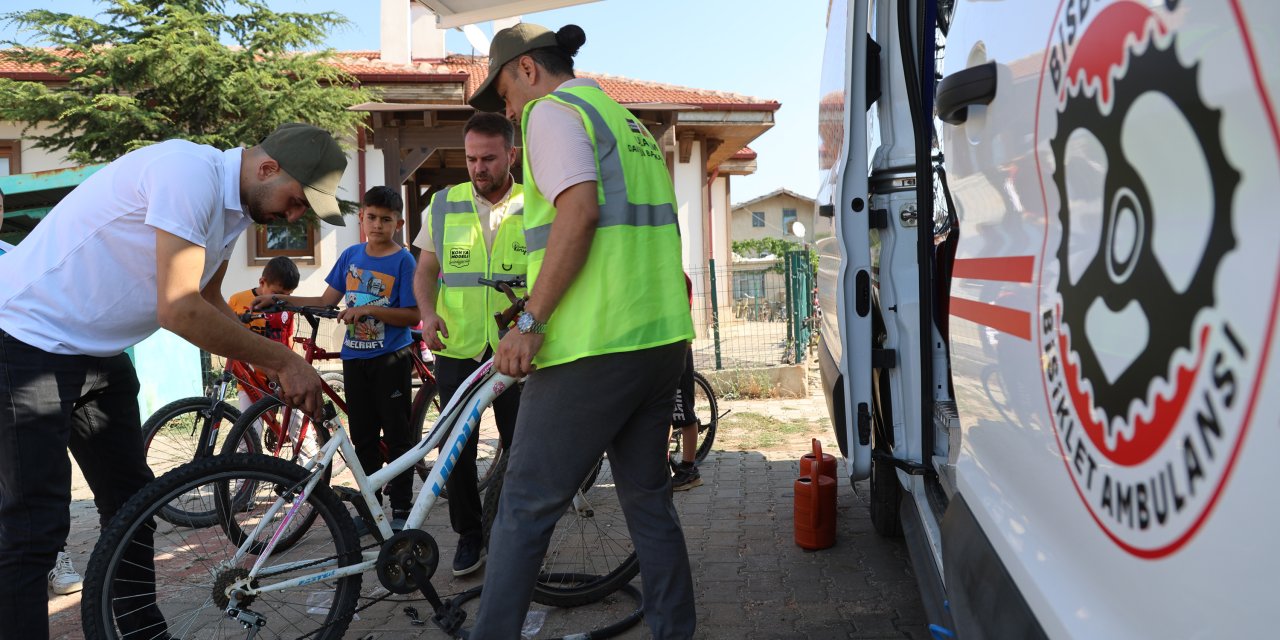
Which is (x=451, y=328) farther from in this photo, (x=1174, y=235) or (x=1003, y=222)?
(x=1174, y=235)

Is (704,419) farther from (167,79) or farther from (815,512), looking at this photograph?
(167,79)

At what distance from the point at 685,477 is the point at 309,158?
3.42 m

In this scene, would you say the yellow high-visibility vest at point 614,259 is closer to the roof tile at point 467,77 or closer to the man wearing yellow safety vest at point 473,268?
the man wearing yellow safety vest at point 473,268

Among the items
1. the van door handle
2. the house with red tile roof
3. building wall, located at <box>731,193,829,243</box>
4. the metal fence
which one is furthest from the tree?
building wall, located at <box>731,193,829,243</box>

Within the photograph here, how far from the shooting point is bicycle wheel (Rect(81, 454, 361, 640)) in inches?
102

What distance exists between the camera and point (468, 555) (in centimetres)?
381

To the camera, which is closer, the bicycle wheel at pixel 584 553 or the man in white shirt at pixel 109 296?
the man in white shirt at pixel 109 296

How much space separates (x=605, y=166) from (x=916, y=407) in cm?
146

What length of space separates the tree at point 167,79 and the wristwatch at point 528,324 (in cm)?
975

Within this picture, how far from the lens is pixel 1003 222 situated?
145 centimetres

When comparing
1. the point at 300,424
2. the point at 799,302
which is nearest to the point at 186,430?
the point at 300,424

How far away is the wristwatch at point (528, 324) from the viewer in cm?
236

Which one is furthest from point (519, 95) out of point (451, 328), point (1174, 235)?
point (1174, 235)

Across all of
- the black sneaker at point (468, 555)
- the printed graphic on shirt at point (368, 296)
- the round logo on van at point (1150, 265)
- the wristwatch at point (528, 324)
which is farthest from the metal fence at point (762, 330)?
the round logo on van at point (1150, 265)
